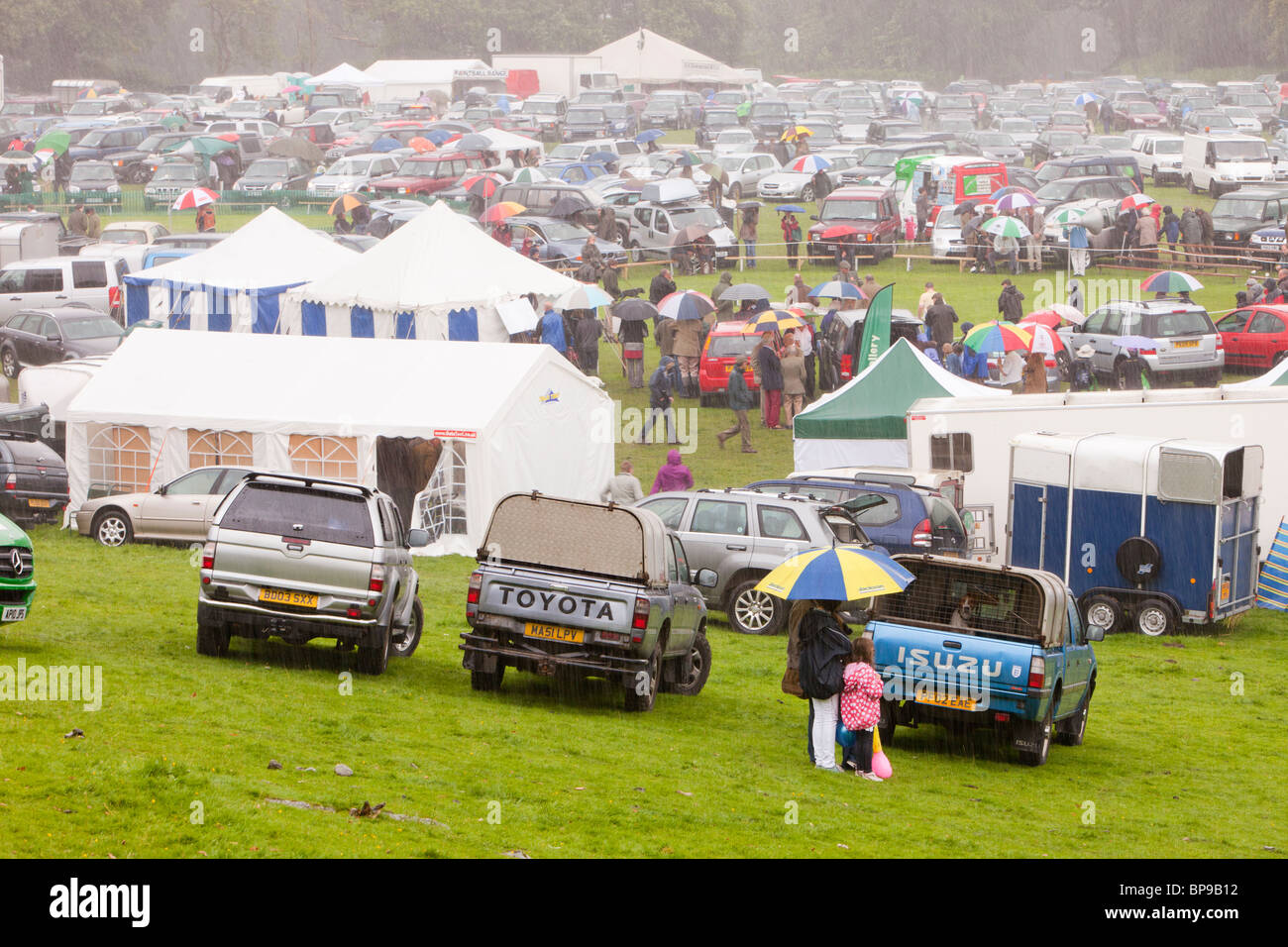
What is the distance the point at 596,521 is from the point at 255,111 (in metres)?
69.4

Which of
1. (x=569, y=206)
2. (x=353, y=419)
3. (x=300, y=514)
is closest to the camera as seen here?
(x=300, y=514)

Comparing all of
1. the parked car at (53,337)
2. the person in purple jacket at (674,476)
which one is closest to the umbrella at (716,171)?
the parked car at (53,337)

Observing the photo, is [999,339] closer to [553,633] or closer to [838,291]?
[838,291]

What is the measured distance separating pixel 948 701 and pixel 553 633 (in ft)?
10.6

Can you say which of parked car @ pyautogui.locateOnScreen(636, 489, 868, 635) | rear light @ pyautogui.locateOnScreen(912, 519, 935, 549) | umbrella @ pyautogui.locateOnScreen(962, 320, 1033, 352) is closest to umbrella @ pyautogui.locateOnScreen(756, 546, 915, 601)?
parked car @ pyautogui.locateOnScreen(636, 489, 868, 635)

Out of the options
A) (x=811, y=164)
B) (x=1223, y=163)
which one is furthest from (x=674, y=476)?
(x=1223, y=163)

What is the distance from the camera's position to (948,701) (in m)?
12.6

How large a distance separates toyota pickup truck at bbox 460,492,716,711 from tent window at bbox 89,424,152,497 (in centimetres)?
1178

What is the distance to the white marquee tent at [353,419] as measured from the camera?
74.5 ft

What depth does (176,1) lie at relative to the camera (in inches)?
4417

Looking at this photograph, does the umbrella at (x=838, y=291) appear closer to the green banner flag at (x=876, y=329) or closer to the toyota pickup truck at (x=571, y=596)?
the green banner flag at (x=876, y=329)

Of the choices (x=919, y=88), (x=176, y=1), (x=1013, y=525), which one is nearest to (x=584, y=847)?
(x=1013, y=525)

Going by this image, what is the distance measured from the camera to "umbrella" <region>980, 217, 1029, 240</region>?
39.4 m

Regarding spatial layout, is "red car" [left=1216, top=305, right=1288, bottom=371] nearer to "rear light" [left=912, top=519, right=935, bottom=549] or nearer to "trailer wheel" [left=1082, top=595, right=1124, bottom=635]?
"trailer wheel" [left=1082, top=595, right=1124, bottom=635]
